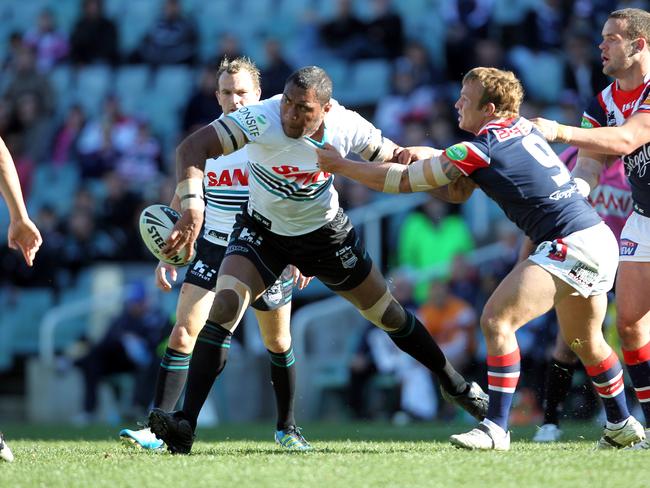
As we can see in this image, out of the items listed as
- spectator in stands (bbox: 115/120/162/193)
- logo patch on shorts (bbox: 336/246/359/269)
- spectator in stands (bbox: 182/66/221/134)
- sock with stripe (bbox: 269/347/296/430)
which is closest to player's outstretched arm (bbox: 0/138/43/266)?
logo patch on shorts (bbox: 336/246/359/269)

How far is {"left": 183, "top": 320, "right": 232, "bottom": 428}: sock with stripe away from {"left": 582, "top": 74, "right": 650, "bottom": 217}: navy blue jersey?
9.17 feet

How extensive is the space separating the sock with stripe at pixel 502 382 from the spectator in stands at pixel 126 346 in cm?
793

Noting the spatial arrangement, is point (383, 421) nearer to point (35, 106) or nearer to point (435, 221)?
point (435, 221)

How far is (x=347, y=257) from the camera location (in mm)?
7457

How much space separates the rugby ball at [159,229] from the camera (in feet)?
24.3

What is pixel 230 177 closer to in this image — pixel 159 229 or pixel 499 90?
pixel 159 229

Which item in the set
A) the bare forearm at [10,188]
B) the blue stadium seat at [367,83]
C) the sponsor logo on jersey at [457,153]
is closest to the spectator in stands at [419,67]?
the blue stadium seat at [367,83]

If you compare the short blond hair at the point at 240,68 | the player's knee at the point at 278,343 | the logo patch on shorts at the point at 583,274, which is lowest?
the player's knee at the point at 278,343

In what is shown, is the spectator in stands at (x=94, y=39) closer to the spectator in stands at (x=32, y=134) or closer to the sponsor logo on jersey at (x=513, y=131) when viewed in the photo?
the spectator in stands at (x=32, y=134)

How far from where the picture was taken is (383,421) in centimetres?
1300

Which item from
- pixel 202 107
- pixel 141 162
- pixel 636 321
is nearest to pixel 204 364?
pixel 636 321

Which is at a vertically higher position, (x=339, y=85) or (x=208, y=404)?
(x=339, y=85)

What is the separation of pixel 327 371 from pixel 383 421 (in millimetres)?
1135

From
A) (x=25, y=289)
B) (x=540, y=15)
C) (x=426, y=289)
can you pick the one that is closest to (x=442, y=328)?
(x=426, y=289)
